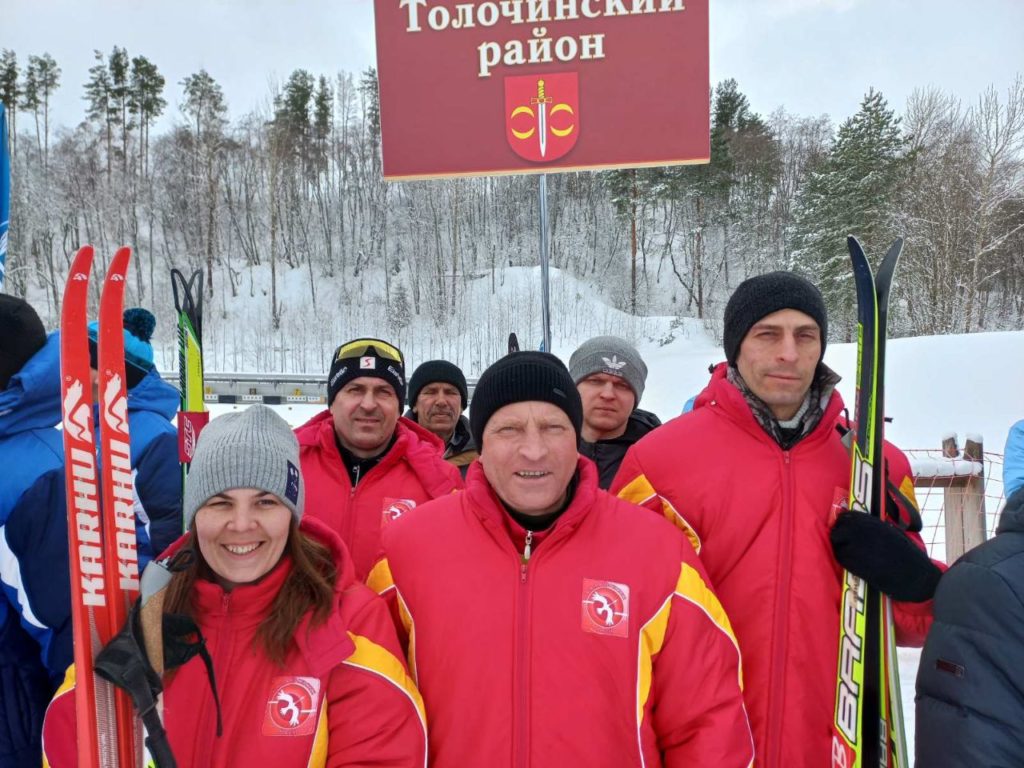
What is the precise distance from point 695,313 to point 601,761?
2715cm

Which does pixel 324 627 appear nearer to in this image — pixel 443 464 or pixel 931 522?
pixel 443 464

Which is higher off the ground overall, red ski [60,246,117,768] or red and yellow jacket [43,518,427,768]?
red ski [60,246,117,768]

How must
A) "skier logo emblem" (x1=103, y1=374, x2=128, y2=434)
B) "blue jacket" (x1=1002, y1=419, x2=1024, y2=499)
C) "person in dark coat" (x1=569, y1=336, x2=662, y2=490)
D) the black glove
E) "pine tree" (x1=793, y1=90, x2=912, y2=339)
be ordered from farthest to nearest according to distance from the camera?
"pine tree" (x1=793, y1=90, x2=912, y2=339) → "person in dark coat" (x1=569, y1=336, x2=662, y2=490) → "blue jacket" (x1=1002, y1=419, x2=1024, y2=499) → the black glove → "skier logo emblem" (x1=103, y1=374, x2=128, y2=434)

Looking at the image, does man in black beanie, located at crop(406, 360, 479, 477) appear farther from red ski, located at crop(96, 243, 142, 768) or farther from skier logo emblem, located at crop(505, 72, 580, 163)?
red ski, located at crop(96, 243, 142, 768)

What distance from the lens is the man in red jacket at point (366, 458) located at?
2.14 metres

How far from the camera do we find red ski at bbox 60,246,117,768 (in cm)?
121

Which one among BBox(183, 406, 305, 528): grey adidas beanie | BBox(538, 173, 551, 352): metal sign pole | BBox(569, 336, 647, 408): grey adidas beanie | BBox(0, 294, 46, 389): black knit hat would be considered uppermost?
BBox(538, 173, 551, 352): metal sign pole

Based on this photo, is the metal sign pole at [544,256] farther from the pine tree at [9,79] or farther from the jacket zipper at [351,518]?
the pine tree at [9,79]

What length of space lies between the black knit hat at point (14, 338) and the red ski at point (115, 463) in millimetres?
641

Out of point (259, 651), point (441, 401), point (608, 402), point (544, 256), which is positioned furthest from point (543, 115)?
point (259, 651)

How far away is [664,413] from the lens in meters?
12.8

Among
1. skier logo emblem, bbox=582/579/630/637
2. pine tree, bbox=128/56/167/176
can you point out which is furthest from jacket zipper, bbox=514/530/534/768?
pine tree, bbox=128/56/167/176

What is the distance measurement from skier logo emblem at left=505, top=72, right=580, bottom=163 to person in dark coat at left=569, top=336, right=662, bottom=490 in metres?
1.49

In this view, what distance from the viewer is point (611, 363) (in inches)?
106
